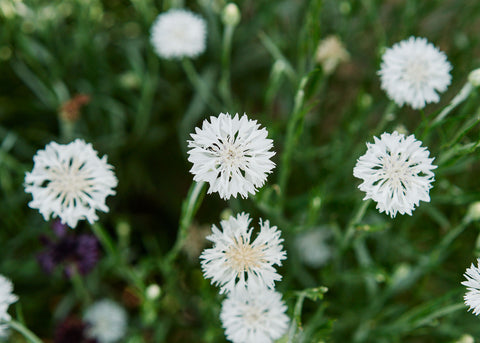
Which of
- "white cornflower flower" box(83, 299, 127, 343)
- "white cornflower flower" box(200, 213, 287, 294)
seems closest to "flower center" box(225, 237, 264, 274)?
"white cornflower flower" box(200, 213, 287, 294)

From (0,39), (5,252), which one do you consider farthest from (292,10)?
(5,252)

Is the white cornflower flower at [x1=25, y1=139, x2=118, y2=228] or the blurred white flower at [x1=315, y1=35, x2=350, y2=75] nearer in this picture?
the white cornflower flower at [x1=25, y1=139, x2=118, y2=228]

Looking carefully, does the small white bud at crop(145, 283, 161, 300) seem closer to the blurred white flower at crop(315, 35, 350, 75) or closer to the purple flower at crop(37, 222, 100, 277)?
the purple flower at crop(37, 222, 100, 277)

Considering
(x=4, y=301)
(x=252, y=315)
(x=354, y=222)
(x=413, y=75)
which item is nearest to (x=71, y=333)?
(x=4, y=301)

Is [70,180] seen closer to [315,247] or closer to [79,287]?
[79,287]

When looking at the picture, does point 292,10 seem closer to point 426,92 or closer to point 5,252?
point 426,92

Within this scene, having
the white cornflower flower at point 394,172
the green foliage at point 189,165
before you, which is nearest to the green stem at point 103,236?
the green foliage at point 189,165
